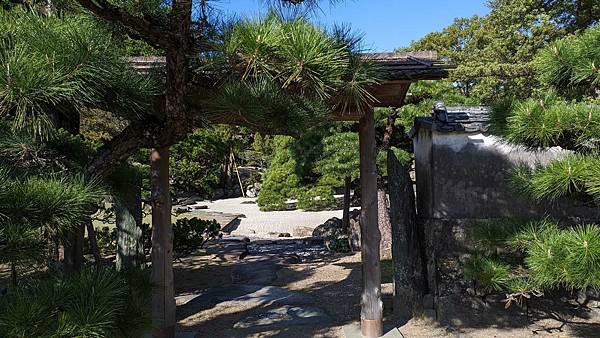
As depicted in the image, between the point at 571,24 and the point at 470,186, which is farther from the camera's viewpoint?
the point at 571,24

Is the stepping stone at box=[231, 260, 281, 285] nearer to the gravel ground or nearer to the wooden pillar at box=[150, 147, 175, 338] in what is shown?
the wooden pillar at box=[150, 147, 175, 338]

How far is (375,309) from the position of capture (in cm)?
413

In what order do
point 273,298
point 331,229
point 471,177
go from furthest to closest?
point 331,229
point 273,298
point 471,177

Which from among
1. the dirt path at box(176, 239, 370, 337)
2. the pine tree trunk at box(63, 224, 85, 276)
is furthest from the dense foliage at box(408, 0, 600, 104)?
the pine tree trunk at box(63, 224, 85, 276)

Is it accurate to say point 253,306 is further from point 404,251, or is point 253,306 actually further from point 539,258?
point 539,258

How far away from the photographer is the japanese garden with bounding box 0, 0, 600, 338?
6.11 feet

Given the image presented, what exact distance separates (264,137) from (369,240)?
4.62 ft

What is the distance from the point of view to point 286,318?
481 cm

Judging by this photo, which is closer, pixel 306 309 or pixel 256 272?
pixel 306 309

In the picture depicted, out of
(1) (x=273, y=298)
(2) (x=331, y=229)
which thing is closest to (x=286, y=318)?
(1) (x=273, y=298)

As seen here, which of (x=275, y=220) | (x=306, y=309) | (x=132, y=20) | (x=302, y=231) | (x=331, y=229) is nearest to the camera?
(x=132, y=20)

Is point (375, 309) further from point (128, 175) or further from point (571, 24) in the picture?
point (571, 24)

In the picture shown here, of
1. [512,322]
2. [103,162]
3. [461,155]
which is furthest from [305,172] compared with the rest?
[103,162]

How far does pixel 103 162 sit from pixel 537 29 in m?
15.3
